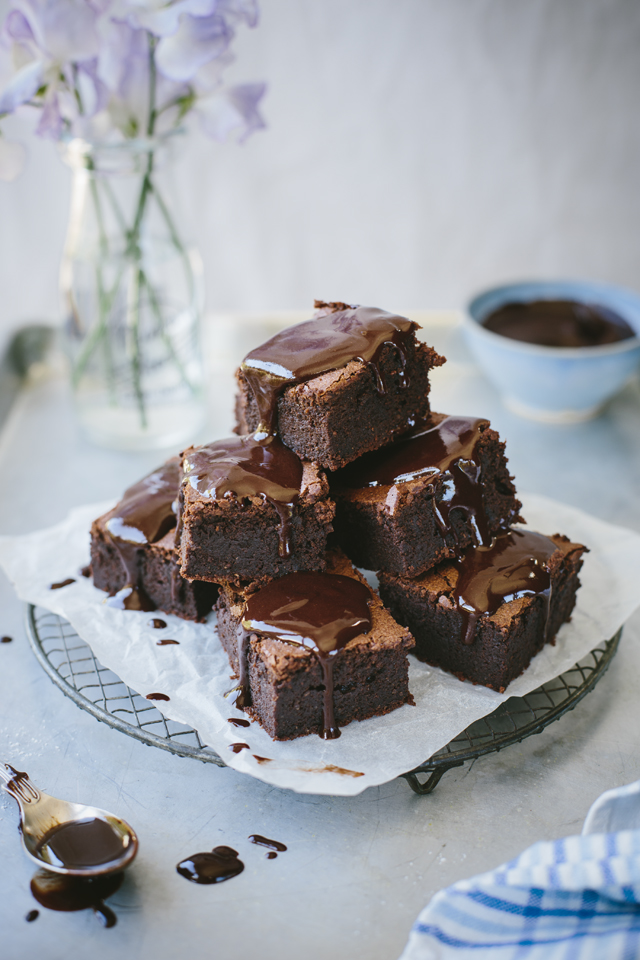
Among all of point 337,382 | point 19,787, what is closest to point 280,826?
point 19,787

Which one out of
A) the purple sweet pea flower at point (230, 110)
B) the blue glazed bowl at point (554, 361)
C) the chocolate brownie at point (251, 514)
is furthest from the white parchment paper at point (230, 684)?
the purple sweet pea flower at point (230, 110)

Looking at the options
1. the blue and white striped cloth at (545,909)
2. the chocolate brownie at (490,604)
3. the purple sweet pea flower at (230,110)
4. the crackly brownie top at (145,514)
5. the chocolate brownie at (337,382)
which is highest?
the purple sweet pea flower at (230,110)

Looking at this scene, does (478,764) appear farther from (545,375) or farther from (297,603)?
(545,375)

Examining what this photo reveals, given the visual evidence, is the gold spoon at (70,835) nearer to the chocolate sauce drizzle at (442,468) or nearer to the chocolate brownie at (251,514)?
the chocolate brownie at (251,514)

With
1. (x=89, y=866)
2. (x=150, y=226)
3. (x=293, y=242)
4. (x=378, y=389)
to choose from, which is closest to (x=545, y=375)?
(x=378, y=389)

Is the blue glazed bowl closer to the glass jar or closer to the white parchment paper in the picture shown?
the white parchment paper

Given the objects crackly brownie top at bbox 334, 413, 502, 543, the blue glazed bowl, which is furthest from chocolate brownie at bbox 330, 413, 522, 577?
the blue glazed bowl

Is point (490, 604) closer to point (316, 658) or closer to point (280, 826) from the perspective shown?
point (316, 658)
